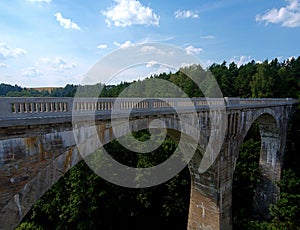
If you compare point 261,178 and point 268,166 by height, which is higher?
point 268,166

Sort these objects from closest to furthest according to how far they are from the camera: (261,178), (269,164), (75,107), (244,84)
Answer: (75,107) → (269,164) → (261,178) → (244,84)

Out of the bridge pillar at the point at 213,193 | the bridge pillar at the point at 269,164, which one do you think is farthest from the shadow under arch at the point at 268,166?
the bridge pillar at the point at 213,193

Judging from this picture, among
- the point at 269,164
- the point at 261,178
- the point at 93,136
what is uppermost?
the point at 93,136

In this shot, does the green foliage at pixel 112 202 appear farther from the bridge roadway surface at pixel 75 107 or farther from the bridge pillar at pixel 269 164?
the bridge roadway surface at pixel 75 107

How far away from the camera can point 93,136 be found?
20.3 ft

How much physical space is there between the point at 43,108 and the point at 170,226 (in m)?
17.6

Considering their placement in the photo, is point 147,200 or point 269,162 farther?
point 269,162

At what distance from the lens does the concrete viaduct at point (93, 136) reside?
451 centimetres

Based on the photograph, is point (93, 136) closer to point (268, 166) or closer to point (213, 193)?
point (213, 193)

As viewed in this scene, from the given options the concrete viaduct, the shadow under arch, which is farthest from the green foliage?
the shadow under arch

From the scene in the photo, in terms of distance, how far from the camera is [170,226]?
19016mm

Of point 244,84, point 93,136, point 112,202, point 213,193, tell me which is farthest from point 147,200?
point 244,84

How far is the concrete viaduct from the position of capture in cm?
451

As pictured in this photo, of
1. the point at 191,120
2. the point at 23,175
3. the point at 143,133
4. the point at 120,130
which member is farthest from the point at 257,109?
the point at 23,175
